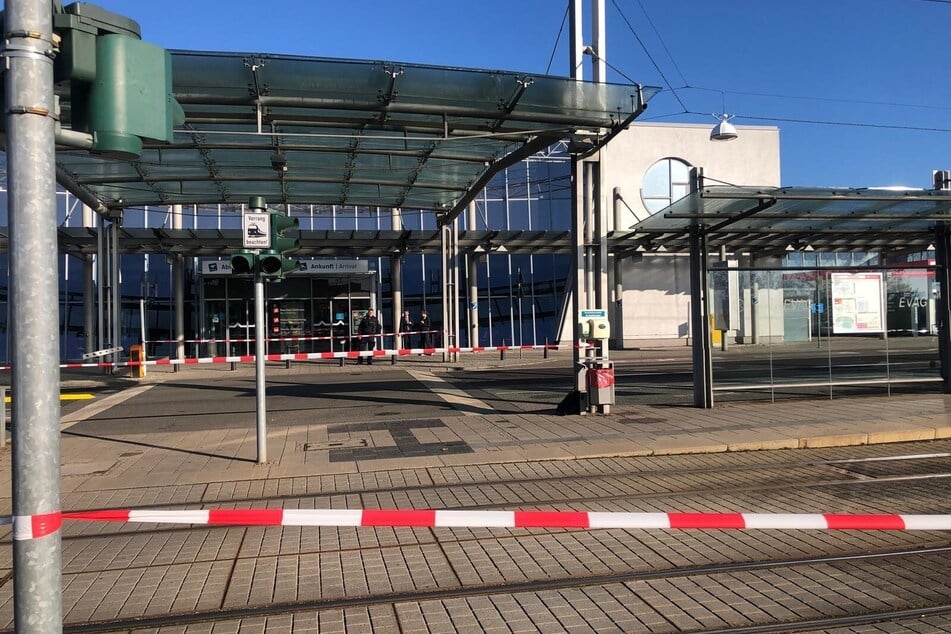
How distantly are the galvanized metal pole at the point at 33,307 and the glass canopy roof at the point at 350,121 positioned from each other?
7344 millimetres

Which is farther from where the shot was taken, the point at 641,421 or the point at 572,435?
the point at 641,421

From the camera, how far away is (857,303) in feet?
43.8

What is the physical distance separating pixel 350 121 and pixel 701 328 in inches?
278

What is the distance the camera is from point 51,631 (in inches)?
103

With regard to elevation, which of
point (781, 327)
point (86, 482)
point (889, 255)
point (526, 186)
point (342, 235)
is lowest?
A: point (86, 482)

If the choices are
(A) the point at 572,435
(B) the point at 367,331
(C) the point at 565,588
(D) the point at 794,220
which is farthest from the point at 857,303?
(B) the point at 367,331

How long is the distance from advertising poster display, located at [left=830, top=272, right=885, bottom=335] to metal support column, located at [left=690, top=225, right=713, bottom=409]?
277 centimetres

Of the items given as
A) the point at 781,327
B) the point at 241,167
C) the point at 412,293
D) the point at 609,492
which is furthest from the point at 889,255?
the point at 412,293

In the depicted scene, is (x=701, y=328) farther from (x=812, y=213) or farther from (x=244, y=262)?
(x=244, y=262)

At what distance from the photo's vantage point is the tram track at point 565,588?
4074 millimetres

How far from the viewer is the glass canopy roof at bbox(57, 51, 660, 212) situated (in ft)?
36.5

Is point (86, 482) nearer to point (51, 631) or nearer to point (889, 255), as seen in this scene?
point (51, 631)

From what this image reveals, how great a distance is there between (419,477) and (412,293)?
25358 mm

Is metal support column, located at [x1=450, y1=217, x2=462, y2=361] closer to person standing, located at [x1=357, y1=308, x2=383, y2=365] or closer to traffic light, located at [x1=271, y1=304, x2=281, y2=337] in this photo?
person standing, located at [x1=357, y1=308, x2=383, y2=365]
